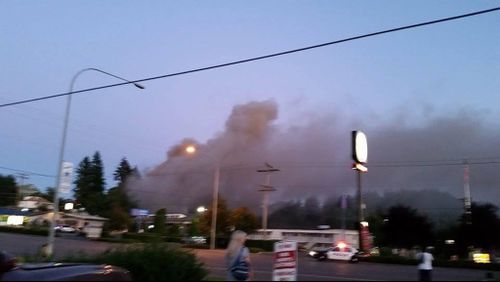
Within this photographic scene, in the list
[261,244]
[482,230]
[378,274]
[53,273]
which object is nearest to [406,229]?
[482,230]

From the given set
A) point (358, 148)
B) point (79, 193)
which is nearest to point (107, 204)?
point (79, 193)

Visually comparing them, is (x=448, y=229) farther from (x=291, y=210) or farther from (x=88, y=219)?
(x=88, y=219)

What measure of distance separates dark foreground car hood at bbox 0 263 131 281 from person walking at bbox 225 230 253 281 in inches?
61.5

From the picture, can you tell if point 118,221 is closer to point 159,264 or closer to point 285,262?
point 159,264

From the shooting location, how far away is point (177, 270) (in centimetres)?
942

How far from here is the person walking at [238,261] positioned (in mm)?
7332

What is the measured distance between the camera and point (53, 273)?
21.8 ft

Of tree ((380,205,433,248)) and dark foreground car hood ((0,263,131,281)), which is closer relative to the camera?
dark foreground car hood ((0,263,131,281))

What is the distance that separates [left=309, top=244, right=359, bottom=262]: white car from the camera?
39.3m

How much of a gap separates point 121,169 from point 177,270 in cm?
16348

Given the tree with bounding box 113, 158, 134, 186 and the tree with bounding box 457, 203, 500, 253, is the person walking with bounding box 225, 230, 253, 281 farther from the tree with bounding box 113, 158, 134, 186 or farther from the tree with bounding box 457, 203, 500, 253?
the tree with bounding box 113, 158, 134, 186

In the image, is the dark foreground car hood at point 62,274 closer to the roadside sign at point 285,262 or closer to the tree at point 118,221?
the roadside sign at point 285,262

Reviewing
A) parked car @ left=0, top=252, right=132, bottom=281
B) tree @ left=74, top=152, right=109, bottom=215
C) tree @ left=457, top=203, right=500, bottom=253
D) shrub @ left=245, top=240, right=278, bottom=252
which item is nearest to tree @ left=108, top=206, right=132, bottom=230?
shrub @ left=245, top=240, right=278, bottom=252

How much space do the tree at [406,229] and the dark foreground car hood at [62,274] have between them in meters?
87.3
